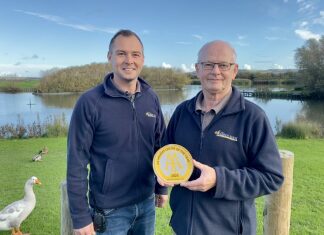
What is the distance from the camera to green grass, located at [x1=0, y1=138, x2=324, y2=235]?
15.4 ft

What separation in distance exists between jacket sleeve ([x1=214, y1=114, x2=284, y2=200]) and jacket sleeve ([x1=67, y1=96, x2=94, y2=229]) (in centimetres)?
102

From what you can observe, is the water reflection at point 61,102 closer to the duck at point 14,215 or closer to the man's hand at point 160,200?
the duck at point 14,215

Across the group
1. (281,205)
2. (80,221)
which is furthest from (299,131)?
(80,221)

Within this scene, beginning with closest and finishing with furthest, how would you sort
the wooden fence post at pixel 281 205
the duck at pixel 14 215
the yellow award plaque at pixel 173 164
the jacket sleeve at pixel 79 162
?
the yellow award plaque at pixel 173 164 < the jacket sleeve at pixel 79 162 < the wooden fence post at pixel 281 205 < the duck at pixel 14 215

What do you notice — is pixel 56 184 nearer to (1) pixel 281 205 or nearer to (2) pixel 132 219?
(2) pixel 132 219

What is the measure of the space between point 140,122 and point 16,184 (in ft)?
18.5

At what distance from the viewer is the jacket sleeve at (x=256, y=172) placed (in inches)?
74.2

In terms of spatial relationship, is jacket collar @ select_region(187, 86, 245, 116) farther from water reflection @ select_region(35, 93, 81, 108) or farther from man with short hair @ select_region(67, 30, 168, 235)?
water reflection @ select_region(35, 93, 81, 108)

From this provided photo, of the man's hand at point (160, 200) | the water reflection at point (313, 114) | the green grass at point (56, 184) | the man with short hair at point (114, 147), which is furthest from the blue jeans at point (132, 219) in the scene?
the water reflection at point (313, 114)

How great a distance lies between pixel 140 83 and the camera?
2.67 metres

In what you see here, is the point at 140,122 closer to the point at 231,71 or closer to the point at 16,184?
the point at 231,71

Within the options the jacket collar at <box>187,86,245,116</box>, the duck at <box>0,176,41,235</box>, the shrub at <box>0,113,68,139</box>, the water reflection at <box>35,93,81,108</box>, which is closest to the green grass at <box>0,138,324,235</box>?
the duck at <box>0,176,41,235</box>

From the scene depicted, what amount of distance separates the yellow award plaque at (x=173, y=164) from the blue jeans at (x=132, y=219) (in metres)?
0.64

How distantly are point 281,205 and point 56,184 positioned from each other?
5.34 metres
